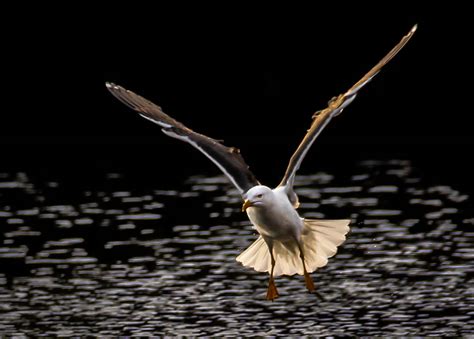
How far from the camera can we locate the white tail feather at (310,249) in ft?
61.7

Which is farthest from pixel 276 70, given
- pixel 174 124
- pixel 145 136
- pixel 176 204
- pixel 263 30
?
pixel 174 124

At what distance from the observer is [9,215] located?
106 ft

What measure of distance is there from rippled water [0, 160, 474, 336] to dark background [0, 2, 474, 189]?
866 centimetres

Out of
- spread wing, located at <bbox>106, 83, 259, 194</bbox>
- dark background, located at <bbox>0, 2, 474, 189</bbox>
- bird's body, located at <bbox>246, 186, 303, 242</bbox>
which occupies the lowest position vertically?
bird's body, located at <bbox>246, 186, 303, 242</bbox>

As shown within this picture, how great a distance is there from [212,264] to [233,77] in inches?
1079

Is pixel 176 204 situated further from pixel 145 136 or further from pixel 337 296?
pixel 145 136

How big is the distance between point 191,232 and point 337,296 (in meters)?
6.48

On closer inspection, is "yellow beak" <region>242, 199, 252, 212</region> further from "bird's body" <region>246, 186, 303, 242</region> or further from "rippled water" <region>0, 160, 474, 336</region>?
"rippled water" <region>0, 160, 474, 336</region>

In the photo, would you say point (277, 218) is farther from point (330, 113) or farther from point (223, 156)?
point (330, 113)

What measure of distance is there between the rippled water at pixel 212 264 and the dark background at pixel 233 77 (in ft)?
28.4

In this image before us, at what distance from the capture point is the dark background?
154 feet

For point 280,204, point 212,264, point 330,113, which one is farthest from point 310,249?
point 212,264

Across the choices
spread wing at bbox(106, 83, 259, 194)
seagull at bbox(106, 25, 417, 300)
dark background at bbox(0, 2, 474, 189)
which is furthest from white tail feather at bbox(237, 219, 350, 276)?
dark background at bbox(0, 2, 474, 189)

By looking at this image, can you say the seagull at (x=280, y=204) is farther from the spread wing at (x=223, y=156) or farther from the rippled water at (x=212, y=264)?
the rippled water at (x=212, y=264)
